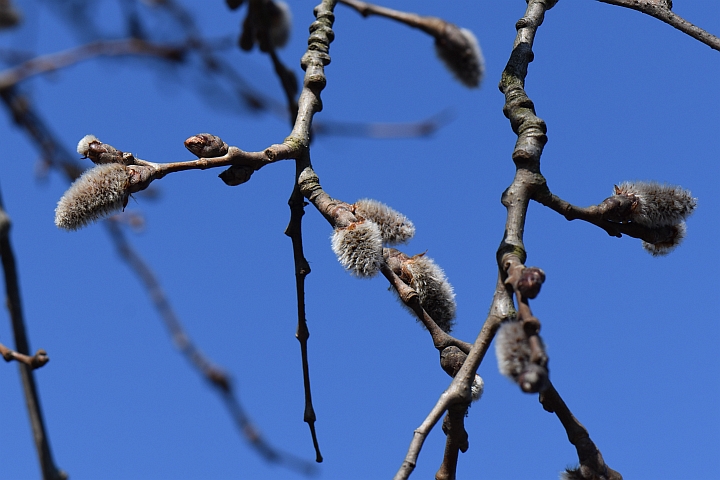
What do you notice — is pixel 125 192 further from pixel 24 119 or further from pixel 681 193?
pixel 681 193

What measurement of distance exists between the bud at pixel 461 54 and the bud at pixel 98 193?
1.75 meters

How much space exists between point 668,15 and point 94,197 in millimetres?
1689

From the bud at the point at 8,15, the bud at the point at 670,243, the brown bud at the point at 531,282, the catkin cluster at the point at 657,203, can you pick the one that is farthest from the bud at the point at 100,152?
the bud at the point at 8,15

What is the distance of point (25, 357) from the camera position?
1.84 meters

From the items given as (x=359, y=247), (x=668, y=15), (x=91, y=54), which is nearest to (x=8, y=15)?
(x=91, y=54)

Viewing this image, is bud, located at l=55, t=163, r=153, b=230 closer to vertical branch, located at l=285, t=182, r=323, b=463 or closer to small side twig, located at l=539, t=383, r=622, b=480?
vertical branch, located at l=285, t=182, r=323, b=463

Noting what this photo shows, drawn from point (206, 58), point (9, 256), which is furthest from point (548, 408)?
point (206, 58)

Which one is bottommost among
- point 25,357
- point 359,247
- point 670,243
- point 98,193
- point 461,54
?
point 25,357

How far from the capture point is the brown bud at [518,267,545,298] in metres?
1.35

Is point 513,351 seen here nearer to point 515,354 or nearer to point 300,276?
point 515,354

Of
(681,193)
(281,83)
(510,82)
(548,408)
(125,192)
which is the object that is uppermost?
(281,83)

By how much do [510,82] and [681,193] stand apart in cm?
59

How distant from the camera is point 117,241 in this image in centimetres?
268

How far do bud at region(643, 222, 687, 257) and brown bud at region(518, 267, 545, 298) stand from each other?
78 centimetres
